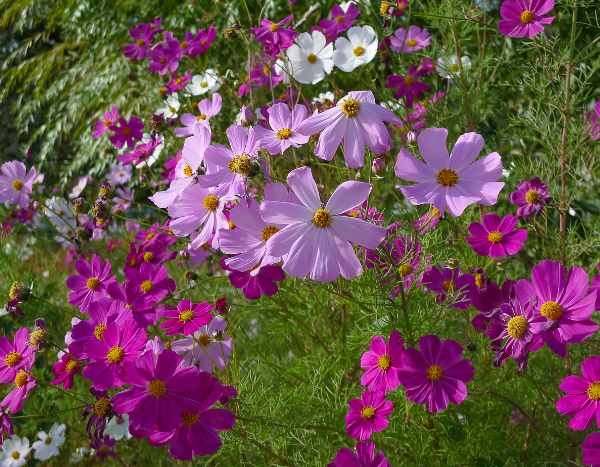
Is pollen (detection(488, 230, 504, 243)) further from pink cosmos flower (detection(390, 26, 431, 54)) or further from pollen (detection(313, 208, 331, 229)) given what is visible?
pink cosmos flower (detection(390, 26, 431, 54))

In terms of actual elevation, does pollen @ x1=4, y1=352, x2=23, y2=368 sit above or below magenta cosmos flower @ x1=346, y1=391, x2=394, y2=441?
above

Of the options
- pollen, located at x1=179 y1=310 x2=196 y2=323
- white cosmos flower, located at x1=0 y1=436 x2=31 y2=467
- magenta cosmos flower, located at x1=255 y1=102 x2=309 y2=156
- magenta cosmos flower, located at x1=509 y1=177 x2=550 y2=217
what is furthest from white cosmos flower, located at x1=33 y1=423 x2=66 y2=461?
magenta cosmos flower, located at x1=509 y1=177 x2=550 y2=217

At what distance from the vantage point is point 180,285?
1.67 metres

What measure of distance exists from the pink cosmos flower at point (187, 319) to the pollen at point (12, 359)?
226 mm

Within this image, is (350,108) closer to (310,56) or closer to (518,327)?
(518,327)

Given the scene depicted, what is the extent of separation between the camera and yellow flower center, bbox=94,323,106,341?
746mm

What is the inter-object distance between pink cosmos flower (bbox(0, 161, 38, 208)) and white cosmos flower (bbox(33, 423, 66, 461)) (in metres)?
0.57

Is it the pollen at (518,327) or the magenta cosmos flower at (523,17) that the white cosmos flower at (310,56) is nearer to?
the magenta cosmos flower at (523,17)

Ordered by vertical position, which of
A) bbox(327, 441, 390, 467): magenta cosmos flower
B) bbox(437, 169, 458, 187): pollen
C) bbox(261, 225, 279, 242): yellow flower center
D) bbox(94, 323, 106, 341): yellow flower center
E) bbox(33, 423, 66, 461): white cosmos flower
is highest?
bbox(437, 169, 458, 187): pollen

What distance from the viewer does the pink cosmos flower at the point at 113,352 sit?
2.24 ft

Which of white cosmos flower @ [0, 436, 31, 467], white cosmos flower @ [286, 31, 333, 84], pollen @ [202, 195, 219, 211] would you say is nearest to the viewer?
pollen @ [202, 195, 219, 211]

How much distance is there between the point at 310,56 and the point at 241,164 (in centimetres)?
69

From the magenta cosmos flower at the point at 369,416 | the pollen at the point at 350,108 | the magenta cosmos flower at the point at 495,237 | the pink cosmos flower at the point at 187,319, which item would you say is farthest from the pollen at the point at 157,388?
the magenta cosmos flower at the point at 495,237

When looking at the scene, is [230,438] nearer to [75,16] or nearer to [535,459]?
[535,459]
